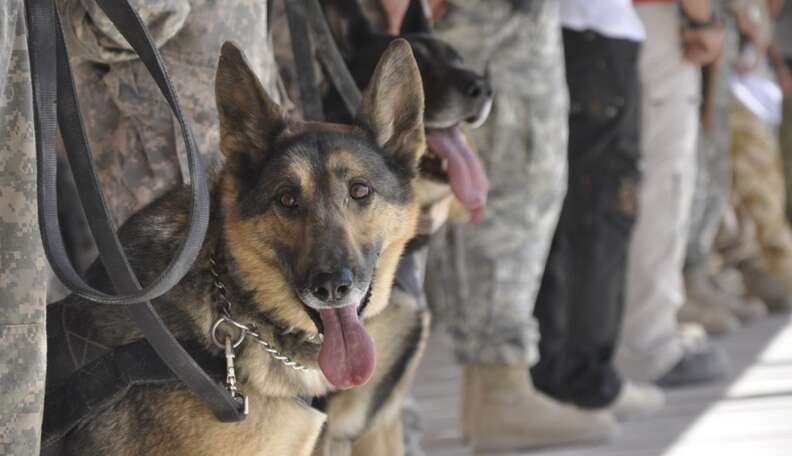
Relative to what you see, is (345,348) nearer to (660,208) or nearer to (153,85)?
(153,85)

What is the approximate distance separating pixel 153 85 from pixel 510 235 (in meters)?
1.56

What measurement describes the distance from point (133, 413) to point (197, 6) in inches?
35.4

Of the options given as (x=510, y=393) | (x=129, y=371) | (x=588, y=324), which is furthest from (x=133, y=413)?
(x=588, y=324)

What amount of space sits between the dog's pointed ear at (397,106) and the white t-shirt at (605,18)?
5.86 feet

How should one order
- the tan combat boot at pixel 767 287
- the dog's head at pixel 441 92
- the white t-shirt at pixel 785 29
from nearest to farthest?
the dog's head at pixel 441 92 → the tan combat boot at pixel 767 287 → the white t-shirt at pixel 785 29

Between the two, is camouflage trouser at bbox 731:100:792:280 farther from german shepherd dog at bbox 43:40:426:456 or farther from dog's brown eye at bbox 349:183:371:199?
dog's brown eye at bbox 349:183:371:199

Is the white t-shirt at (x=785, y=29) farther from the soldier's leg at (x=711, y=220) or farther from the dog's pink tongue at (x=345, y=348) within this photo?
the dog's pink tongue at (x=345, y=348)

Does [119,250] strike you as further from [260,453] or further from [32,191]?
[260,453]

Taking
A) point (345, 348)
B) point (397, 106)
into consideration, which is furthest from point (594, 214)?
point (345, 348)

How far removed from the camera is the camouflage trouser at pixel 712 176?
6.02m

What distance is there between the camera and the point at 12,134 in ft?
6.61

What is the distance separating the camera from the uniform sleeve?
240 centimetres

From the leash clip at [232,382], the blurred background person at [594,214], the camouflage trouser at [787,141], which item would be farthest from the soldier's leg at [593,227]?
the camouflage trouser at [787,141]

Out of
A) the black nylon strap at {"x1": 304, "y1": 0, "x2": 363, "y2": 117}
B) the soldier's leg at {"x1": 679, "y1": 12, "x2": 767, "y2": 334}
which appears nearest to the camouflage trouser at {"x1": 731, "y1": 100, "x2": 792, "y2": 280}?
the soldier's leg at {"x1": 679, "y1": 12, "x2": 767, "y2": 334}
